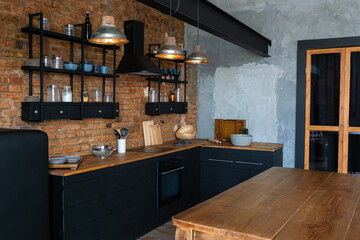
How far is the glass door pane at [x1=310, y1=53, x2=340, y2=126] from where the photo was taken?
17.5ft

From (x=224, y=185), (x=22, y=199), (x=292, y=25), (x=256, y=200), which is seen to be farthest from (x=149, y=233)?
(x=292, y=25)

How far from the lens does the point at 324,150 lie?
545 centimetres

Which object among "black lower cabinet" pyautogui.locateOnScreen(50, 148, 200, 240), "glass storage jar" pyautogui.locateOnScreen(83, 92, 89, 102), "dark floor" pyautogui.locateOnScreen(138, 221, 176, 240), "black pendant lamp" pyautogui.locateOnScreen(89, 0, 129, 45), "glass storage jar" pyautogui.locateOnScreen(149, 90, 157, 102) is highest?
"black pendant lamp" pyautogui.locateOnScreen(89, 0, 129, 45)

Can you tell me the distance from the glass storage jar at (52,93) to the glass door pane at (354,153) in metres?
4.23

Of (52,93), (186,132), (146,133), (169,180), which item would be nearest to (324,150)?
(186,132)

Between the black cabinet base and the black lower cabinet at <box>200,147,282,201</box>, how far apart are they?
1821mm

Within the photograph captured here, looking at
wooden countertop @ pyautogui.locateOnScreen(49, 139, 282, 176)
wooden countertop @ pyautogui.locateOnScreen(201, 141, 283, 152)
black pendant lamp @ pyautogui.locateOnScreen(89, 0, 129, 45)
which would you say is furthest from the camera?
wooden countertop @ pyautogui.locateOnScreen(201, 141, 283, 152)

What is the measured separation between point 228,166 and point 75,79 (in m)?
2.67

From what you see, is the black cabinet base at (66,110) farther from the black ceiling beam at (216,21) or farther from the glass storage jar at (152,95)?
the black ceiling beam at (216,21)

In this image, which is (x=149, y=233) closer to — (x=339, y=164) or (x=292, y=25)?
(x=339, y=164)

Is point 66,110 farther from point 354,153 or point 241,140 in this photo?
point 354,153

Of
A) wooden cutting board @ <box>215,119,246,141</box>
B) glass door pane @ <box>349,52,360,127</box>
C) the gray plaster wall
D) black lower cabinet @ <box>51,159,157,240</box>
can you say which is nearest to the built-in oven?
black lower cabinet @ <box>51,159,157,240</box>

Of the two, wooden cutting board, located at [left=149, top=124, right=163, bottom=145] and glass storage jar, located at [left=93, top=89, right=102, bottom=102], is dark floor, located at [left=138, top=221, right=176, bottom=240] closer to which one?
wooden cutting board, located at [left=149, top=124, right=163, bottom=145]

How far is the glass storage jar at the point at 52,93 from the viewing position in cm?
362
